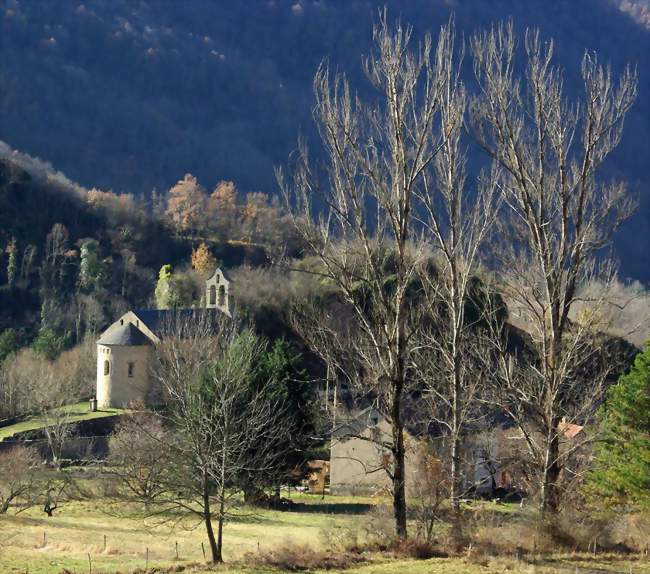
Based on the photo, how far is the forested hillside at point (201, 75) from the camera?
410 ft

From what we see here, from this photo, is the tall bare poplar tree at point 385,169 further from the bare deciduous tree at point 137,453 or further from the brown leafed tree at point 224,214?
the brown leafed tree at point 224,214

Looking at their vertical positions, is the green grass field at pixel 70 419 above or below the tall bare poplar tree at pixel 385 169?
below

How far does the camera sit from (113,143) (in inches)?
5192

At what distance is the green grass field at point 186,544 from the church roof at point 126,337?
557 inches

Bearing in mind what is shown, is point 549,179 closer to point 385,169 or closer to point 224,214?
point 385,169

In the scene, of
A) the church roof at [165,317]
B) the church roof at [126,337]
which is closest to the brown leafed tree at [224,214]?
the church roof at [165,317]

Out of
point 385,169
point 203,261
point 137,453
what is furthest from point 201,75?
point 385,169

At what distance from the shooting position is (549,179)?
17.5 metres

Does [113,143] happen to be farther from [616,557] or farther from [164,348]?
[616,557]

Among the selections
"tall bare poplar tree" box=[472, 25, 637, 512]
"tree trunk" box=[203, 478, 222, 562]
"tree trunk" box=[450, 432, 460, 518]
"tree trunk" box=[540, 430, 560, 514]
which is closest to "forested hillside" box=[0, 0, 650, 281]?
"tall bare poplar tree" box=[472, 25, 637, 512]

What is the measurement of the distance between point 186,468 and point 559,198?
9.98m

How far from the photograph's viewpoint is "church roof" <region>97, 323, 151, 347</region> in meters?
47.5

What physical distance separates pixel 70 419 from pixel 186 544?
1926 centimetres

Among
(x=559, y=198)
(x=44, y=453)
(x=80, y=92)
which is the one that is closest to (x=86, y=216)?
(x=44, y=453)
